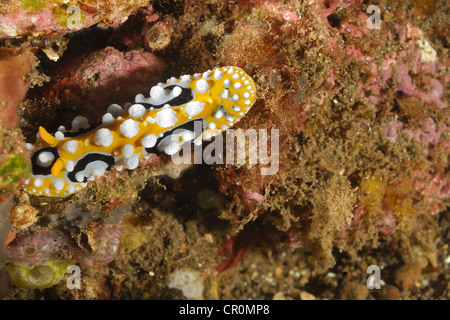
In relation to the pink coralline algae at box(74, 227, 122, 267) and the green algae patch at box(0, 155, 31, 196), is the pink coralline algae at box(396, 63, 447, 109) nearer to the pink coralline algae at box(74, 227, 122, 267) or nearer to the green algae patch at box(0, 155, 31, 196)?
the pink coralline algae at box(74, 227, 122, 267)

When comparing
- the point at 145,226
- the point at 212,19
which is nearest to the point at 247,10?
the point at 212,19

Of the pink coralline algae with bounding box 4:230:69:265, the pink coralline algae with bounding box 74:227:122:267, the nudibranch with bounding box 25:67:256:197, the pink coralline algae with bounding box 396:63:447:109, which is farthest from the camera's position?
the pink coralline algae with bounding box 396:63:447:109

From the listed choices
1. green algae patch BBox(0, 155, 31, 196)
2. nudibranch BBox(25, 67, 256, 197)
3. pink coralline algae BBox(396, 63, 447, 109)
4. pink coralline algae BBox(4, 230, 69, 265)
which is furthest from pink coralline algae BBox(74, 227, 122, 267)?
pink coralline algae BBox(396, 63, 447, 109)

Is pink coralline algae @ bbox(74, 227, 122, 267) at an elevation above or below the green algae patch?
below

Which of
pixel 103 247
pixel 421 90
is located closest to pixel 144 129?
pixel 103 247

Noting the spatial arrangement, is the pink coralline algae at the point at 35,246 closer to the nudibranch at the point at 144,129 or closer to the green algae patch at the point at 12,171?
the nudibranch at the point at 144,129

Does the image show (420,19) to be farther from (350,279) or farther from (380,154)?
(350,279)
